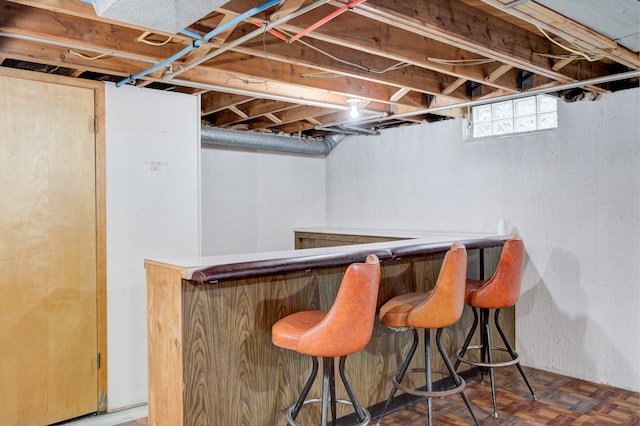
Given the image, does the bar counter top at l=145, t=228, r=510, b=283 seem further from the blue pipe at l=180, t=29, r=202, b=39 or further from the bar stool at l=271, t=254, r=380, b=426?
the blue pipe at l=180, t=29, r=202, b=39

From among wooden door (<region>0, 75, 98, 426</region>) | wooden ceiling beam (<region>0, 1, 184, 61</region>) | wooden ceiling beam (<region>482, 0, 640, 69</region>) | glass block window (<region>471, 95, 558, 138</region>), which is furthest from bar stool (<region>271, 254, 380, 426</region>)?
glass block window (<region>471, 95, 558, 138</region>)

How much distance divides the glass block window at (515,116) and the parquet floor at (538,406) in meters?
2.03

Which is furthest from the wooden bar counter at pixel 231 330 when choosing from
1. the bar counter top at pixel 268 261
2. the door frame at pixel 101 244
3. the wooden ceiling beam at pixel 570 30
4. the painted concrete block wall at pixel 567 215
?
the painted concrete block wall at pixel 567 215

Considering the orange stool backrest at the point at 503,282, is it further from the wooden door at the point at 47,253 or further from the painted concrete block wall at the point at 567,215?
the wooden door at the point at 47,253

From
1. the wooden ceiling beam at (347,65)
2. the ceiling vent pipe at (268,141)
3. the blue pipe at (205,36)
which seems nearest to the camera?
the blue pipe at (205,36)

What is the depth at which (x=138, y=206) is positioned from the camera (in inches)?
125

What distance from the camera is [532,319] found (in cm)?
390

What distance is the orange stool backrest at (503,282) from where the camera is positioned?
295 cm

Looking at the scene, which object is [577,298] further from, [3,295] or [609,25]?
[3,295]

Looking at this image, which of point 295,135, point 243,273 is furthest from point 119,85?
point 295,135

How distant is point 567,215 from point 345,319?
251 cm

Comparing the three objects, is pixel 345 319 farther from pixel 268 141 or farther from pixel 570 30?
pixel 268 141

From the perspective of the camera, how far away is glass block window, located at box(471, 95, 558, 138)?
3.81m

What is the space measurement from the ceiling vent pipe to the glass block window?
5.95 ft
